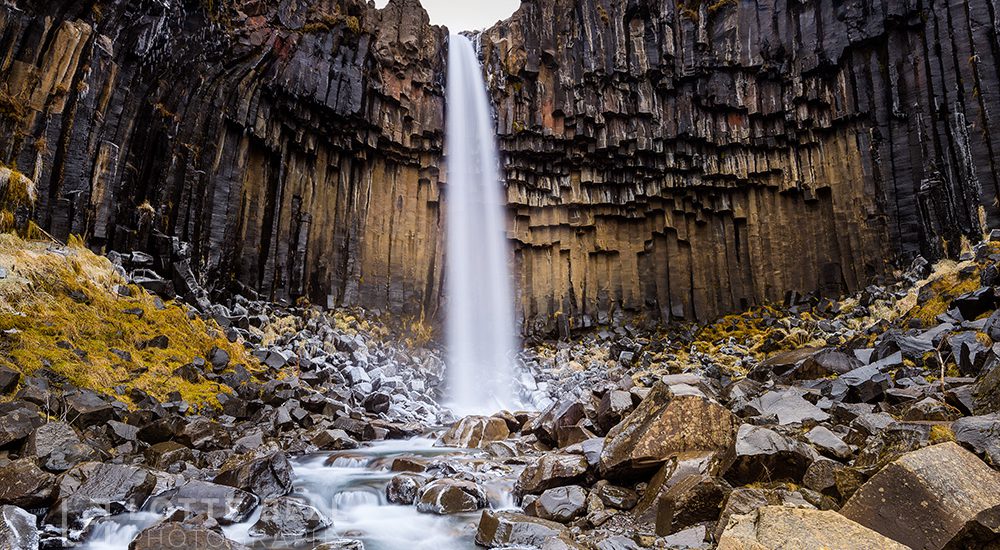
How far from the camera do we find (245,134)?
676 inches

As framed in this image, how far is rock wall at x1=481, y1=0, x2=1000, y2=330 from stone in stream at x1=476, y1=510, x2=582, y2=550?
1684 cm

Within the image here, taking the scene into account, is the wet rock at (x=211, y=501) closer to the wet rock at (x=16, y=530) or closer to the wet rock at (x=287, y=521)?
the wet rock at (x=287, y=521)

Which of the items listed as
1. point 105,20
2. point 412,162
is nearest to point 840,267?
point 412,162

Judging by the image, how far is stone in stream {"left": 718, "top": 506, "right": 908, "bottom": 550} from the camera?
3.22 meters

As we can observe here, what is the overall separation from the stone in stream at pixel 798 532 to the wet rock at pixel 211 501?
4.96 metres

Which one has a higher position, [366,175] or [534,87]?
[534,87]

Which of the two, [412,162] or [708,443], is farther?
[412,162]

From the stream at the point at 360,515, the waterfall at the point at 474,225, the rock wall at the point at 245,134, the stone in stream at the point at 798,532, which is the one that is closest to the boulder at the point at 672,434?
the stream at the point at 360,515

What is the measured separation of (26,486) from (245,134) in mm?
13798

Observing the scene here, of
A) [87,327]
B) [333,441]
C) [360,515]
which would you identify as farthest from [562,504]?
[87,327]

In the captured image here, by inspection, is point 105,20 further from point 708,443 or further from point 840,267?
point 840,267

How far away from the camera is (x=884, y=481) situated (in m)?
3.77

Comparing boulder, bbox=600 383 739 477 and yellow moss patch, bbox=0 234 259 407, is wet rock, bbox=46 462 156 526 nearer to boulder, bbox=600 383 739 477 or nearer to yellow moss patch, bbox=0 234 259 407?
yellow moss patch, bbox=0 234 259 407

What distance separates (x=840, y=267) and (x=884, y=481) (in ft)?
59.2
